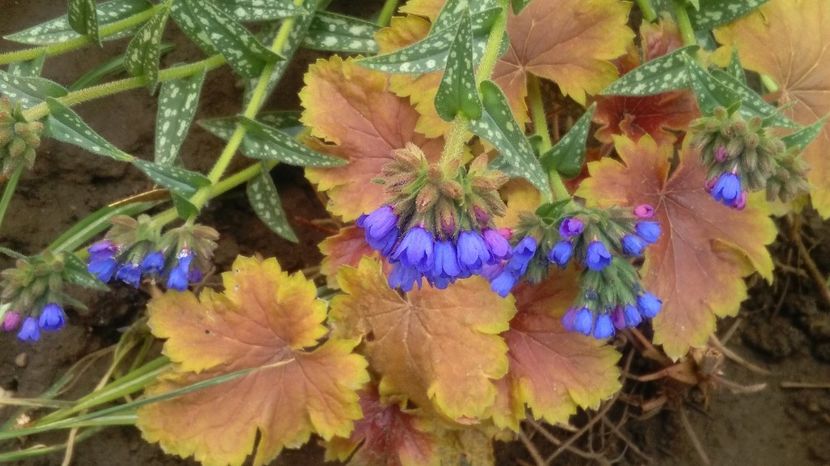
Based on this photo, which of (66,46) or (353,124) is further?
(353,124)

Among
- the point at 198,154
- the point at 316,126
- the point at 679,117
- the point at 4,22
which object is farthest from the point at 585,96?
the point at 4,22

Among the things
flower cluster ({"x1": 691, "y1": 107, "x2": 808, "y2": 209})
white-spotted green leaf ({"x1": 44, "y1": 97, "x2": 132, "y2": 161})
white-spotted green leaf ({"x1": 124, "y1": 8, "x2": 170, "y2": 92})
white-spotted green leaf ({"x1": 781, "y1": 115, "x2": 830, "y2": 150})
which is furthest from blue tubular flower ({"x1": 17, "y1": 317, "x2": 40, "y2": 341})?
white-spotted green leaf ({"x1": 781, "y1": 115, "x2": 830, "y2": 150})

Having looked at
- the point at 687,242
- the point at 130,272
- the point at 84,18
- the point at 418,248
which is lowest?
the point at 687,242

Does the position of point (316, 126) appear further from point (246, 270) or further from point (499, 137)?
point (499, 137)

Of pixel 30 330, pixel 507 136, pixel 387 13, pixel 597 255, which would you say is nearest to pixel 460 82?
pixel 507 136

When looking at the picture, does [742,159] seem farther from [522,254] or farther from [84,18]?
[84,18]

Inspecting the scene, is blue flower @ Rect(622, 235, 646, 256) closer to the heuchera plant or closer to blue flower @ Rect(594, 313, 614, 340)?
the heuchera plant
